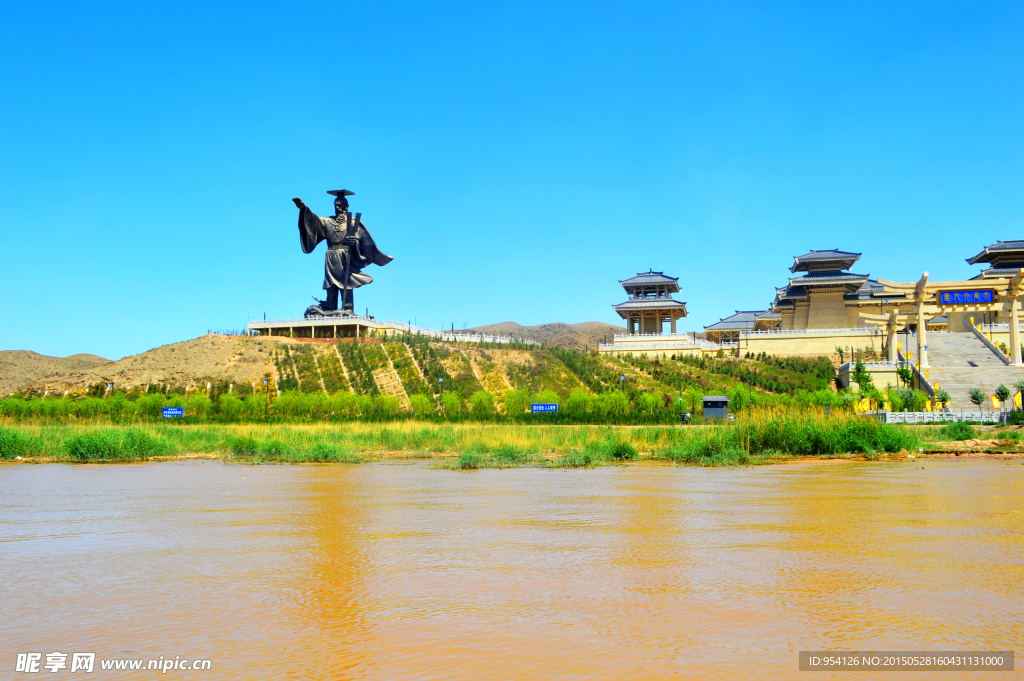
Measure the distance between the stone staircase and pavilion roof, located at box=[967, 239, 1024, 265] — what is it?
19761 mm

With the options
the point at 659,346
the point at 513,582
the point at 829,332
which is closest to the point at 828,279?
the point at 829,332

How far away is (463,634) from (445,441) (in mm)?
20306

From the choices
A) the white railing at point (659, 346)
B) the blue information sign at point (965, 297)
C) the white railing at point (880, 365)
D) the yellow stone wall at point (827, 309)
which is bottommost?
the white railing at point (880, 365)

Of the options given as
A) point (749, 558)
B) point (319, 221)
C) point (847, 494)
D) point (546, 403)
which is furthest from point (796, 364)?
point (749, 558)

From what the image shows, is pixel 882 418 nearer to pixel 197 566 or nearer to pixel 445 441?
pixel 445 441

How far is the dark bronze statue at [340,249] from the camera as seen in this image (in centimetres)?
5759

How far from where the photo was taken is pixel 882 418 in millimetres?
31828

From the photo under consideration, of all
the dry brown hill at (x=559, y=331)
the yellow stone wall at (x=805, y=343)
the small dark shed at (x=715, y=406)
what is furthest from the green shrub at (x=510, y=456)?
the dry brown hill at (x=559, y=331)

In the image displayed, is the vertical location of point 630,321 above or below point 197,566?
above

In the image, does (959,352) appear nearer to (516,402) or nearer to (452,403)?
(516,402)

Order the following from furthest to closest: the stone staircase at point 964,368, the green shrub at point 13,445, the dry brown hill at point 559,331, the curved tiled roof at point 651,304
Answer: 1. the dry brown hill at point 559,331
2. the curved tiled roof at point 651,304
3. the stone staircase at point 964,368
4. the green shrub at point 13,445

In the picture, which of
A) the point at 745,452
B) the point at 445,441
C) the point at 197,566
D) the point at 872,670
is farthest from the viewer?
the point at 445,441

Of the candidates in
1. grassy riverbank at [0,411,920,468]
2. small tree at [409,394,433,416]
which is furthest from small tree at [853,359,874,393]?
small tree at [409,394,433,416]

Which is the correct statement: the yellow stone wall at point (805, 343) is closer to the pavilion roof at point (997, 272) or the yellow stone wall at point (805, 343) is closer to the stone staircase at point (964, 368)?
the stone staircase at point (964, 368)
